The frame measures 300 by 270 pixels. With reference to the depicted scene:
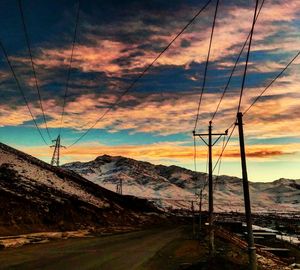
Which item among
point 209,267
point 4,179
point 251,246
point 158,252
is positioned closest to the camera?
point 251,246

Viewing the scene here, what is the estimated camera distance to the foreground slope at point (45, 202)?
206 ft

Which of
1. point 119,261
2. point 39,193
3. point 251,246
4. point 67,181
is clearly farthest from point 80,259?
point 67,181

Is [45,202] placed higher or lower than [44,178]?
lower

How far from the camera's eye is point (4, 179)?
78.2m

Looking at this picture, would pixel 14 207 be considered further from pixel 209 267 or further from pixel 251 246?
pixel 251 246

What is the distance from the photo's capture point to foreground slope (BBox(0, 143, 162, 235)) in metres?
62.9

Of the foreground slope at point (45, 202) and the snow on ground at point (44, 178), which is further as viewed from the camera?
the snow on ground at point (44, 178)

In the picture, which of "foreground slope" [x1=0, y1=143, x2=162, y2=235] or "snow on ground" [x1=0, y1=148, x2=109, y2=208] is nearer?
"foreground slope" [x1=0, y1=143, x2=162, y2=235]

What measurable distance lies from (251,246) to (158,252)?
1612cm

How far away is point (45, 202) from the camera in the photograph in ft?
245

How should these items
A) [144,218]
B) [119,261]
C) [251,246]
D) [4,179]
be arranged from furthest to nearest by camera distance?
1. [144,218]
2. [4,179]
3. [119,261]
4. [251,246]

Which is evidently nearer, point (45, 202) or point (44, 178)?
point (45, 202)

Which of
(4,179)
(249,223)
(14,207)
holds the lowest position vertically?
(249,223)

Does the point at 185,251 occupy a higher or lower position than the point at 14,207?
lower
